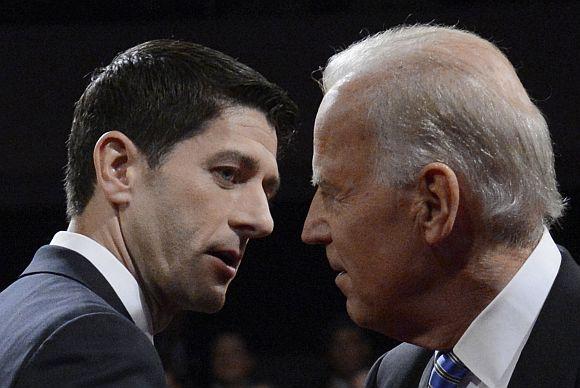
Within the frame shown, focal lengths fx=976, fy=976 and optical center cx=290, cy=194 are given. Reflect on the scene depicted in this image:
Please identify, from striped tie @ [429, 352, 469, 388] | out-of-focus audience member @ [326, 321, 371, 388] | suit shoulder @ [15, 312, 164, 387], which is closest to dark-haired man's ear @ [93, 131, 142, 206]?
suit shoulder @ [15, 312, 164, 387]

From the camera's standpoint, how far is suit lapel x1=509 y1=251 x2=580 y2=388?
3.68 ft

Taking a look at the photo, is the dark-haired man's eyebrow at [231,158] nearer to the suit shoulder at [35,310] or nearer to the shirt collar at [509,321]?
the suit shoulder at [35,310]

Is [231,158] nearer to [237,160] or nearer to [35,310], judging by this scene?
[237,160]

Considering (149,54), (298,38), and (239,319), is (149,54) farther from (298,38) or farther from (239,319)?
(239,319)

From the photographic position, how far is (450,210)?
1.17 meters

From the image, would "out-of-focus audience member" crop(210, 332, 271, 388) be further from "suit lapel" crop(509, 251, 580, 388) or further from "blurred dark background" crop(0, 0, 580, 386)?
"suit lapel" crop(509, 251, 580, 388)

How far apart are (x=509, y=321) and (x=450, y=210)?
151 millimetres

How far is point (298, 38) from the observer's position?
4.70 m

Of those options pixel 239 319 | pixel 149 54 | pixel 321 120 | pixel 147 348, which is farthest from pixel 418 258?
pixel 239 319

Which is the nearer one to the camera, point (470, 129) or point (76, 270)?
point (470, 129)

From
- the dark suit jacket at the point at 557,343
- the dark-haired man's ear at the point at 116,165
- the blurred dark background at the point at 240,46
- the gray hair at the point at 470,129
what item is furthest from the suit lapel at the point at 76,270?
the blurred dark background at the point at 240,46

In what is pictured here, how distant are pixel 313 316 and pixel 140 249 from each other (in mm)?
4235

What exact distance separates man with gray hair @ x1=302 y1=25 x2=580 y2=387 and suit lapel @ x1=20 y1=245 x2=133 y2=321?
12.1 inches

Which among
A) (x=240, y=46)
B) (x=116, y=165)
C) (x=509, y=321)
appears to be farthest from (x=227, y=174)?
(x=240, y=46)
